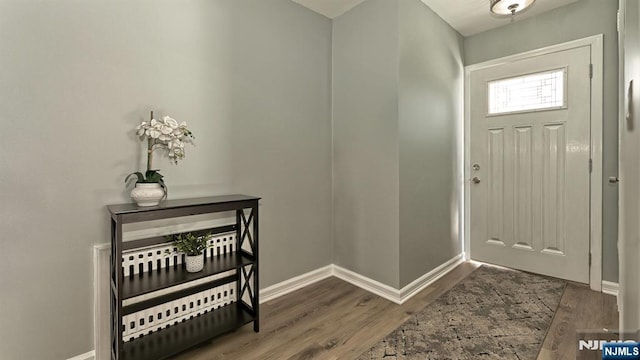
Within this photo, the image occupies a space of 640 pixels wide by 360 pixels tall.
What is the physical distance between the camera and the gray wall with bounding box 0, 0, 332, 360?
4.75ft

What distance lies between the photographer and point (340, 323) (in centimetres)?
206

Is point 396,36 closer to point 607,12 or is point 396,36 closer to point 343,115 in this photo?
point 343,115

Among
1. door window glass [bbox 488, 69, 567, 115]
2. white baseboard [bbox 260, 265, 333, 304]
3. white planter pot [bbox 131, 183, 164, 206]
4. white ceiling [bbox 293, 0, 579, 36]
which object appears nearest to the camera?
white planter pot [bbox 131, 183, 164, 206]

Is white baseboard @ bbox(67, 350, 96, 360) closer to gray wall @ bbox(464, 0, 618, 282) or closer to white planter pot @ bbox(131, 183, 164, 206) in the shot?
white planter pot @ bbox(131, 183, 164, 206)

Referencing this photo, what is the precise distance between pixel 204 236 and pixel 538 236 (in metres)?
2.94

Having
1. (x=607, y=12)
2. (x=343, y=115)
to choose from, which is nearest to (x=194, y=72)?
(x=343, y=115)

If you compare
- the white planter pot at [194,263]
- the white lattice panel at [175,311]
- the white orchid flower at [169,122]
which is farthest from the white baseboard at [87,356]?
the white orchid flower at [169,122]

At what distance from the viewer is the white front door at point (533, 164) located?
2.59 metres

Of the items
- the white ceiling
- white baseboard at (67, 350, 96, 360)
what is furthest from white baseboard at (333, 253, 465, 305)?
the white ceiling

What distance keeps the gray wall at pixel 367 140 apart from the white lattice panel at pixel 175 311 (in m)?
1.15

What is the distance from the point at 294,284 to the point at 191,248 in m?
1.06

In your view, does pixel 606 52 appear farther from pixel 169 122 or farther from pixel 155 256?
pixel 155 256

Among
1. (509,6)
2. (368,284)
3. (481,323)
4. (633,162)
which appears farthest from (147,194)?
(509,6)

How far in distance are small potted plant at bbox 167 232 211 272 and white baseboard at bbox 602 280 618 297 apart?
3.15 meters
